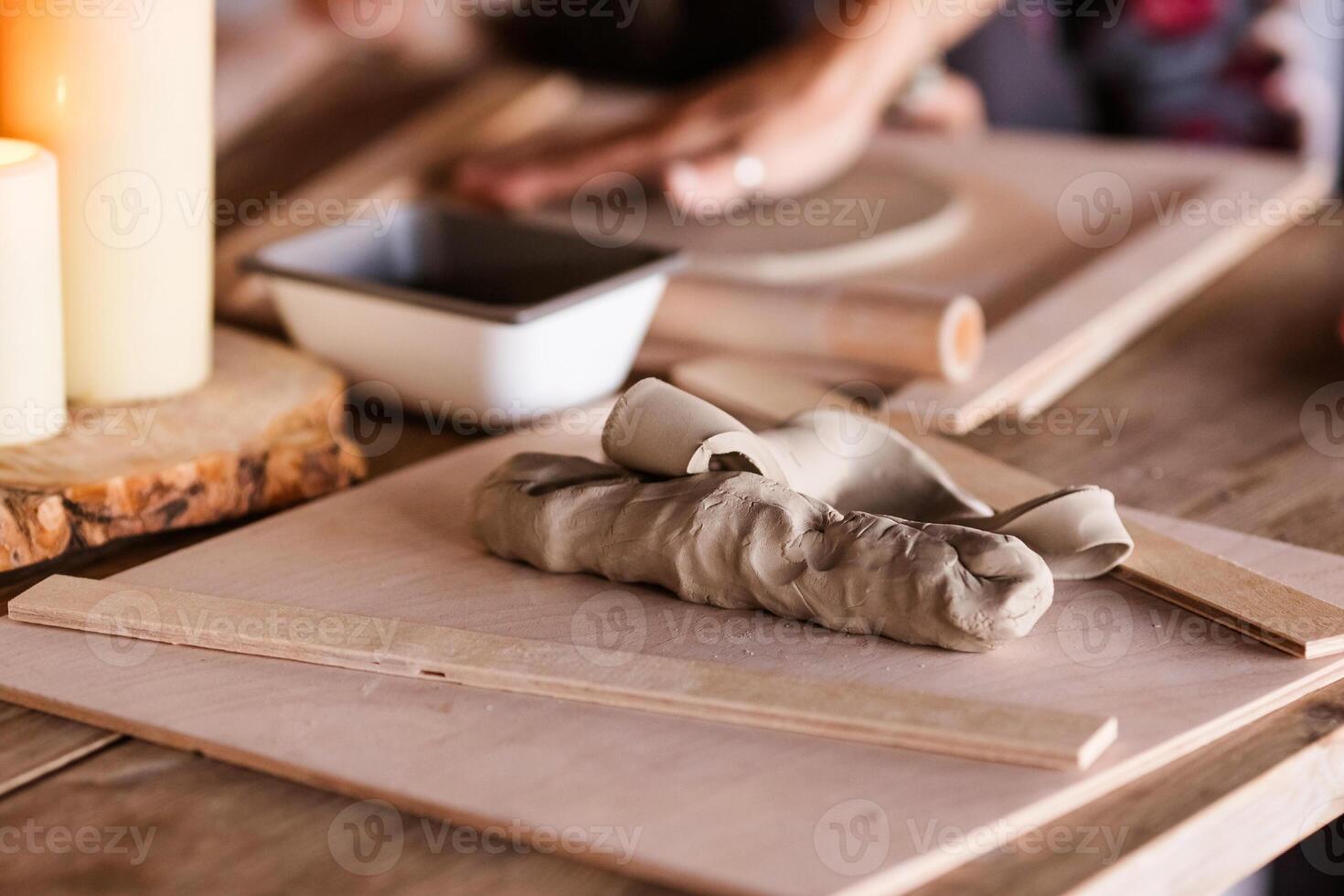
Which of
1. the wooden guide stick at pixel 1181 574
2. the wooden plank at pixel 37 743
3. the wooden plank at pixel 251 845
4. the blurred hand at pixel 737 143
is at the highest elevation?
the blurred hand at pixel 737 143

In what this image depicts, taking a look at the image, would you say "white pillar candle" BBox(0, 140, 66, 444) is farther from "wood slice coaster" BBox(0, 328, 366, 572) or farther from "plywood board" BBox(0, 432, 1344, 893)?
"plywood board" BBox(0, 432, 1344, 893)

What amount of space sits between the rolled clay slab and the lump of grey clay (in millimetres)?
18

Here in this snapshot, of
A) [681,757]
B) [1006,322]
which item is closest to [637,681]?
[681,757]

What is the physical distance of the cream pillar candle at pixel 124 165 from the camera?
74cm

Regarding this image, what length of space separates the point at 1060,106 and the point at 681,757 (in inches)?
53.0

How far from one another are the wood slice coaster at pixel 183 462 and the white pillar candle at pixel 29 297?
0.02m

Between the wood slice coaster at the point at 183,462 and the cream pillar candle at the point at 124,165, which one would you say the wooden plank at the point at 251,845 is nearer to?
the wood slice coaster at the point at 183,462

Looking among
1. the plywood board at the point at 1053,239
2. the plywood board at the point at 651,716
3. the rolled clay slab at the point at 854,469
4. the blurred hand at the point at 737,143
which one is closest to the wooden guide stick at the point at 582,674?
the plywood board at the point at 651,716

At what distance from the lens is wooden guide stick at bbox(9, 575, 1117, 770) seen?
0.51m

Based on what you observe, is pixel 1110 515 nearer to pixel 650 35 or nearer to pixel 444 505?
pixel 444 505

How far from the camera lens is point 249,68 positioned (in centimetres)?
148

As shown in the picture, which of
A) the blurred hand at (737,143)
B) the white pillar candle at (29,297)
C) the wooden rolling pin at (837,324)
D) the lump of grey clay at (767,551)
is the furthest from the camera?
the blurred hand at (737,143)

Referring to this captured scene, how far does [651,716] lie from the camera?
0.54 meters

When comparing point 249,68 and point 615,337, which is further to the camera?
point 249,68
